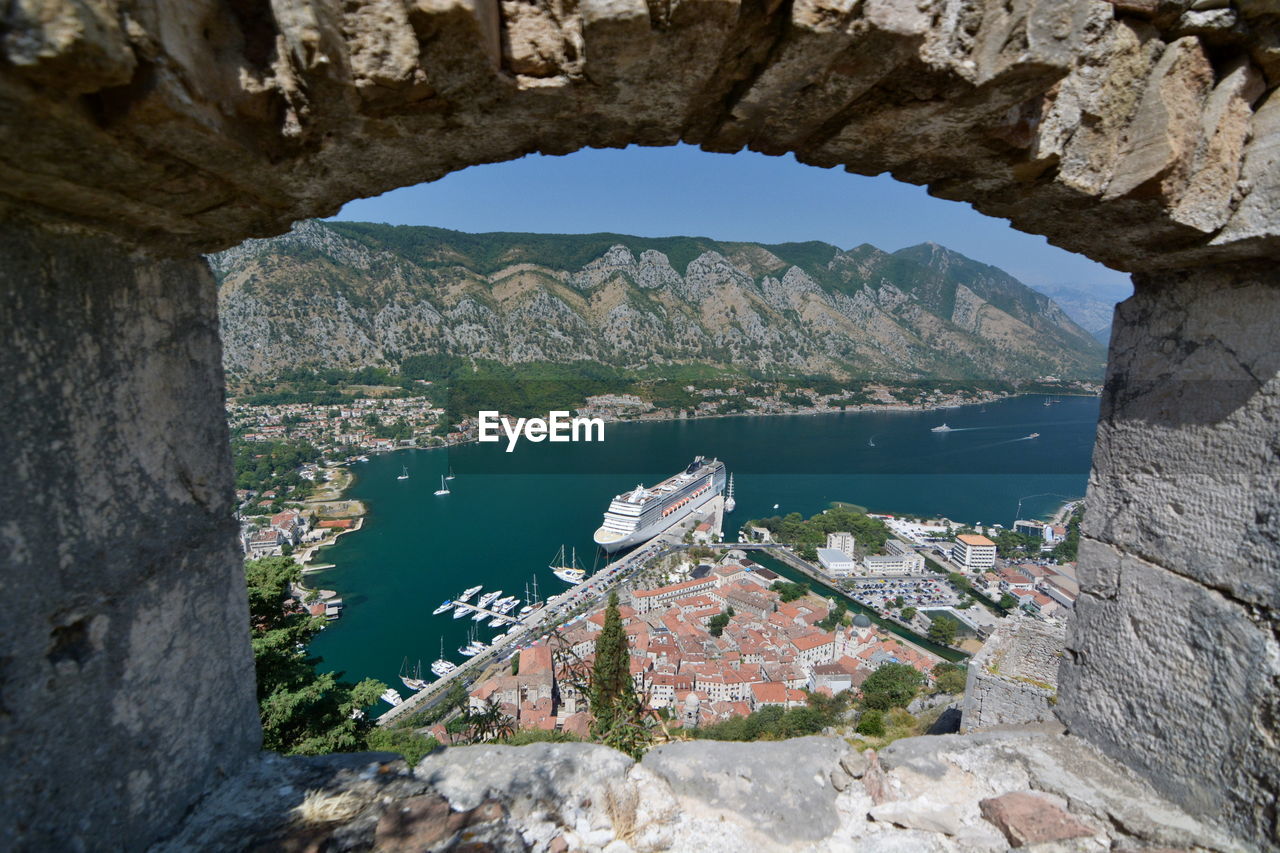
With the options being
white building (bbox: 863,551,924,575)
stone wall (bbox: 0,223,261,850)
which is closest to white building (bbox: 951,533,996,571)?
white building (bbox: 863,551,924,575)

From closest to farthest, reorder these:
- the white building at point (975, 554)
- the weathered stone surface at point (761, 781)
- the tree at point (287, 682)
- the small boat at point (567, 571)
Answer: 1. the weathered stone surface at point (761, 781)
2. the tree at point (287, 682)
3. the small boat at point (567, 571)
4. the white building at point (975, 554)

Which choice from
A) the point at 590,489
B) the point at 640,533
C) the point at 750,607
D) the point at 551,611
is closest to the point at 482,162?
the point at 551,611

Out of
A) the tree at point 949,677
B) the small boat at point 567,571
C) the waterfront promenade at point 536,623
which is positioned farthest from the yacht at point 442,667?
the tree at point 949,677

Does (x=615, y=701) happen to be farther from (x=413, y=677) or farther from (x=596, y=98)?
(x=413, y=677)

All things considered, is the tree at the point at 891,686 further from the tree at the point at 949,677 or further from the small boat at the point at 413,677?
the small boat at the point at 413,677

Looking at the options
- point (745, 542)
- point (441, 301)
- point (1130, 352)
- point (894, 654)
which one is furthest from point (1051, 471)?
point (441, 301)
